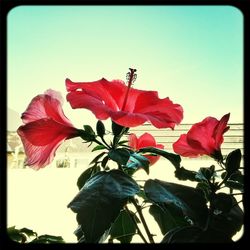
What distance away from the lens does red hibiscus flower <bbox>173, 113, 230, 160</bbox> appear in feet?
1.69

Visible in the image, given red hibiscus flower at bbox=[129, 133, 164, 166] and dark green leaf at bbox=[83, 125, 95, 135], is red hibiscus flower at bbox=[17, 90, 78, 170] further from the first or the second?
red hibiscus flower at bbox=[129, 133, 164, 166]

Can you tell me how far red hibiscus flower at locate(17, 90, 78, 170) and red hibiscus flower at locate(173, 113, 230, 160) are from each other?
0.19m

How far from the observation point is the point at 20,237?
1.74ft

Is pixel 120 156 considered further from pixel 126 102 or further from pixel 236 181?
pixel 236 181

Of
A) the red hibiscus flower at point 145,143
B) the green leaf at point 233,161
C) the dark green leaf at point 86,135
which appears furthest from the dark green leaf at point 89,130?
the green leaf at point 233,161

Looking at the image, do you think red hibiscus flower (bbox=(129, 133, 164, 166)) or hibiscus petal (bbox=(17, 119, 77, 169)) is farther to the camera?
red hibiscus flower (bbox=(129, 133, 164, 166))

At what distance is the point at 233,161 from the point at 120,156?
0.61ft

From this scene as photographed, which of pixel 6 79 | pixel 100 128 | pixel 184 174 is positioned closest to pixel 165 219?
pixel 184 174

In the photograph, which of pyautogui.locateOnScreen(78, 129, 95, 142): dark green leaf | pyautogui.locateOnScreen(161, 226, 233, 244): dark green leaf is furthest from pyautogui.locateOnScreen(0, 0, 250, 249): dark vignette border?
→ pyautogui.locateOnScreen(78, 129, 95, 142): dark green leaf

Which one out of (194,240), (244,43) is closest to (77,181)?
(194,240)

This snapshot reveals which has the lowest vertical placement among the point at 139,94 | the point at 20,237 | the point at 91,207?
the point at 20,237

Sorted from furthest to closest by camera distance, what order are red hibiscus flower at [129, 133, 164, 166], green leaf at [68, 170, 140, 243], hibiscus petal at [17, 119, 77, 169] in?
red hibiscus flower at [129, 133, 164, 166]
hibiscus petal at [17, 119, 77, 169]
green leaf at [68, 170, 140, 243]
